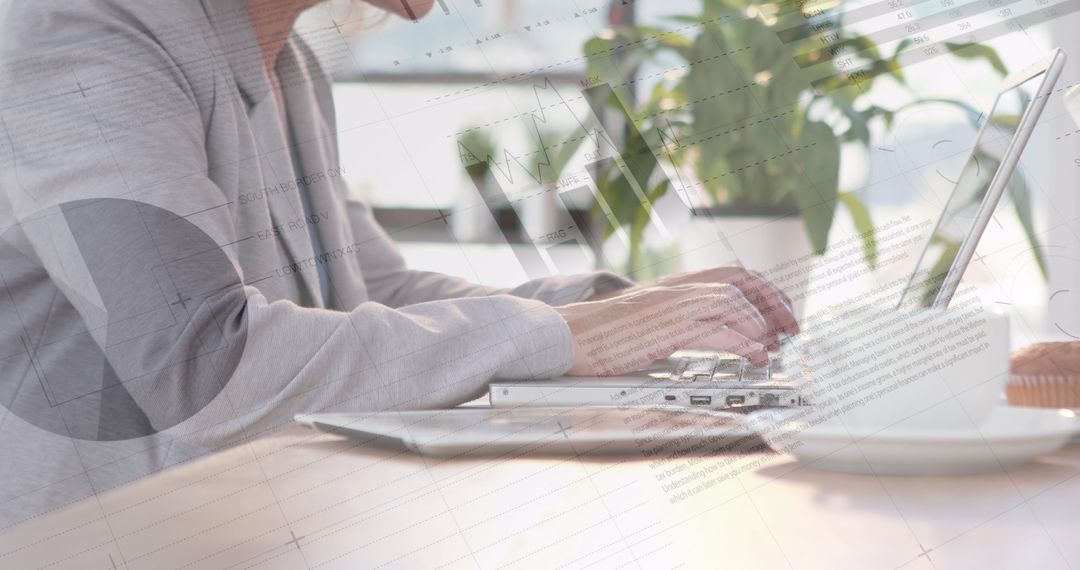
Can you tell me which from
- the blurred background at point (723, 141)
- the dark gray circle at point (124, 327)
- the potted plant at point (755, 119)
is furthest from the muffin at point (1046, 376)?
the dark gray circle at point (124, 327)

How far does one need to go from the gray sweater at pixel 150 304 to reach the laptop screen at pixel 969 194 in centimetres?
14

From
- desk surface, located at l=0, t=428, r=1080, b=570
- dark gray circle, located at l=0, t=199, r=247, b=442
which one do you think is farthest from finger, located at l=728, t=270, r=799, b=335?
dark gray circle, located at l=0, t=199, r=247, b=442

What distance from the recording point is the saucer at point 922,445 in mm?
262

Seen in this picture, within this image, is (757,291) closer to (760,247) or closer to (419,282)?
(760,247)

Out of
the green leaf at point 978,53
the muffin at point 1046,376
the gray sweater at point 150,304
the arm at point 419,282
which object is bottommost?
the arm at point 419,282

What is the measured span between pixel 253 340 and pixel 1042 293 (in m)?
0.31

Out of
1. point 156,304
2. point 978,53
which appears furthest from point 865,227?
point 156,304

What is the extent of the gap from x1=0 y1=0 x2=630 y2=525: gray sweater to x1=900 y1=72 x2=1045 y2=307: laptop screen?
5.4 inches

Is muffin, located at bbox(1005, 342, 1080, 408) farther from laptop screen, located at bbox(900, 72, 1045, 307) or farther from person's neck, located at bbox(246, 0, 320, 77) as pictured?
person's neck, located at bbox(246, 0, 320, 77)

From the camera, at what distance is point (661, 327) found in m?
0.40

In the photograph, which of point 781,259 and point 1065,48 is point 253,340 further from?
point 1065,48

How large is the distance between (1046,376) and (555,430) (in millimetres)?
166

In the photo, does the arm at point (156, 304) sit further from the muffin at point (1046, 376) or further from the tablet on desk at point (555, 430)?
the muffin at point (1046, 376)

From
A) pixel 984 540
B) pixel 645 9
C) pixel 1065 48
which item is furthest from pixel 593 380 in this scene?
pixel 645 9
